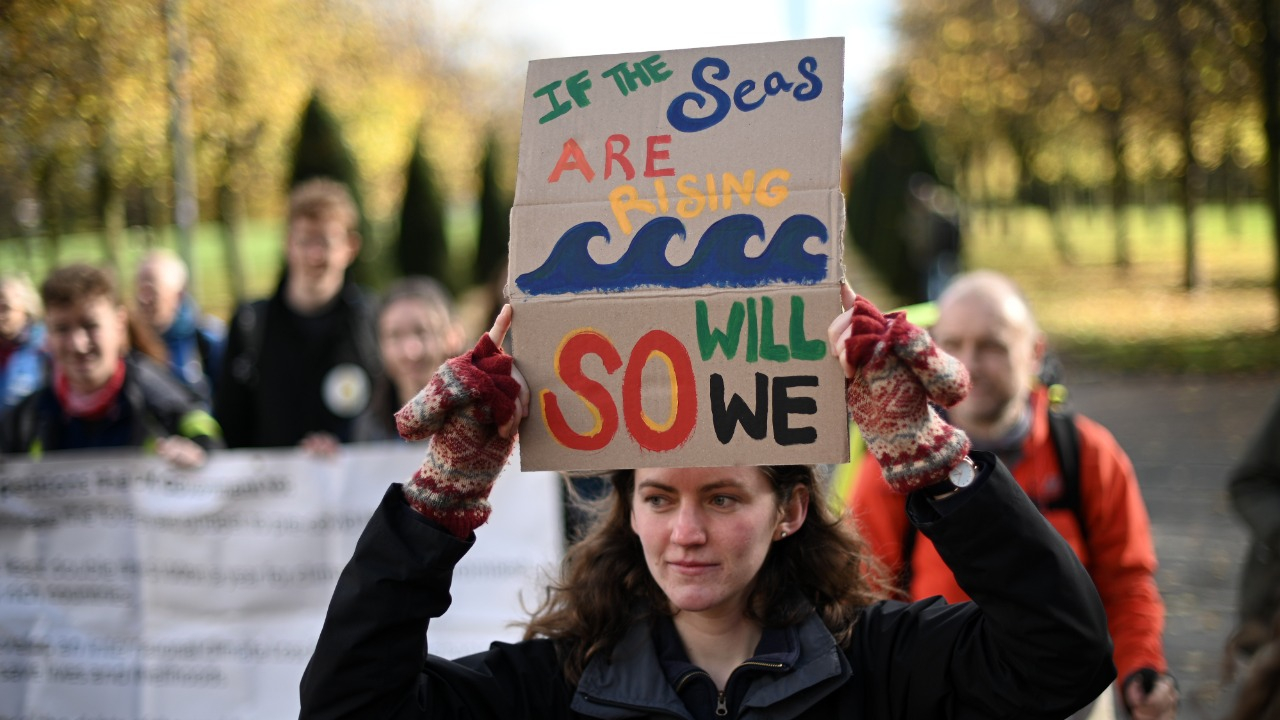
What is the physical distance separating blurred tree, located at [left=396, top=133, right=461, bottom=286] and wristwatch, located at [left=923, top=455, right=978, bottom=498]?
56.9ft

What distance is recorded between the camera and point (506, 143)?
24.2 meters

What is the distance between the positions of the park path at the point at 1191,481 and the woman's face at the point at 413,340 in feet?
9.26

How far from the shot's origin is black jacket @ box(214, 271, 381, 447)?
4867 millimetres

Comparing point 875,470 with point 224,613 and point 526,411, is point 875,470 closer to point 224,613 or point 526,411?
point 526,411

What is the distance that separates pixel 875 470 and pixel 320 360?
2513 mm

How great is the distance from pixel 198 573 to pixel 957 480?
10.3 ft

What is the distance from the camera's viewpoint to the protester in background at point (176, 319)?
580 centimetres

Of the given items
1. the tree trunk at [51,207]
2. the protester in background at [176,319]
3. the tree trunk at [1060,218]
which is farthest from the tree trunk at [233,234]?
the tree trunk at [1060,218]

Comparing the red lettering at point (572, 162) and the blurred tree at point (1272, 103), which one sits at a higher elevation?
the blurred tree at point (1272, 103)

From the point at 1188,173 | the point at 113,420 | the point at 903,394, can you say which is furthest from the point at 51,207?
the point at 1188,173

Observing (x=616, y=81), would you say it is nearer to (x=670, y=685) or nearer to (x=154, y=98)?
(x=670, y=685)

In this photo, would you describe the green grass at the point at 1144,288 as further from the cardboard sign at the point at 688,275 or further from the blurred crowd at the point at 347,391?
the cardboard sign at the point at 688,275

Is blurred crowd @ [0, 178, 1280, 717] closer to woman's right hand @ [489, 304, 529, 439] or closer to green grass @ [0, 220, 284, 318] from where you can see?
green grass @ [0, 220, 284, 318]

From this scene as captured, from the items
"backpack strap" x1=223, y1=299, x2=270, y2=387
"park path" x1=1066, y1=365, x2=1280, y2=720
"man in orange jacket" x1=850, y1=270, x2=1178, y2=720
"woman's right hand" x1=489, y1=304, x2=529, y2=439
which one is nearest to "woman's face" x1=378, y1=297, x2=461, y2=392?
"backpack strap" x1=223, y1=299, x2=270, y2=387
